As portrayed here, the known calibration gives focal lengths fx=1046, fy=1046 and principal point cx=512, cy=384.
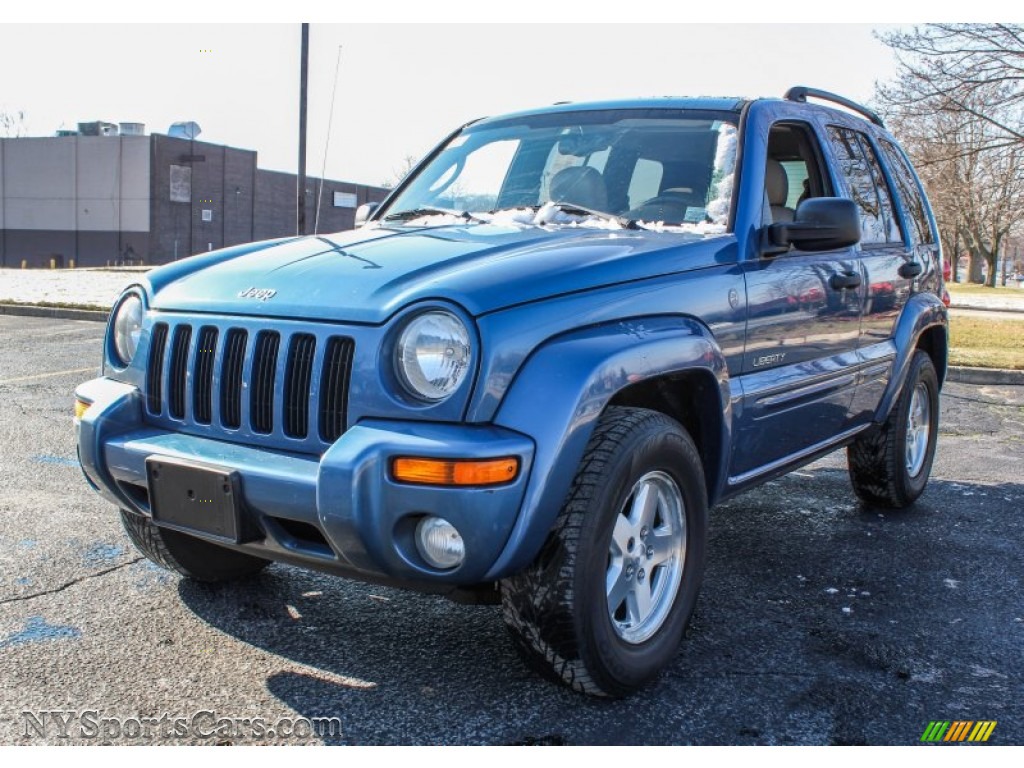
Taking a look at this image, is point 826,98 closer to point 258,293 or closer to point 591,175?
point 591,175

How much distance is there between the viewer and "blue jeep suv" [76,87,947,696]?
9.02 feet

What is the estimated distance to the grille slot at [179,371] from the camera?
3236 mm

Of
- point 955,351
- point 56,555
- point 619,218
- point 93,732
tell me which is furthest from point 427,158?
point 955,351

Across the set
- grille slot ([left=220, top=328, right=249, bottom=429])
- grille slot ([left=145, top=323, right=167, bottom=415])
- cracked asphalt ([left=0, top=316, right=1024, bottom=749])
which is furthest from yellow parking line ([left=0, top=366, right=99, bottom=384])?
grille slot ([left=220, top=328, right=249, bottom=429])

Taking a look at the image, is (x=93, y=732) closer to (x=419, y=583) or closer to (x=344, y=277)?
(x=419, y=583)

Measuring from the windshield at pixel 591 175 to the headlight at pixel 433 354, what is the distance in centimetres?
119

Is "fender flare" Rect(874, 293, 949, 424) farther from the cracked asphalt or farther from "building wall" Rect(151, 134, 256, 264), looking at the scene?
"building wall" Rect(151, 134, 256, 264)

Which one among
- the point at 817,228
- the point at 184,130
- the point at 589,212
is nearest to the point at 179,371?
the point at 589,212

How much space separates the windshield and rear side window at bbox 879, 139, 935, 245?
1.78 metres

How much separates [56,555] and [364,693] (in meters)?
1.88

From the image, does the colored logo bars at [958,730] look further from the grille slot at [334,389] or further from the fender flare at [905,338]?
the fender flare at [905,338]

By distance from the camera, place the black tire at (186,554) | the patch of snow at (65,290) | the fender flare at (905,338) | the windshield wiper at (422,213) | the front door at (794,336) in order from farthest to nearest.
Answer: the patch of snow at (65,290) < the fender flare at (905,338) < the windshield wiper at (422,213) < the front door at (794,336) < the black tire at (186,554)

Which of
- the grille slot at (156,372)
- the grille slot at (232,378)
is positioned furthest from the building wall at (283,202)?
the grille slot at (232,378)

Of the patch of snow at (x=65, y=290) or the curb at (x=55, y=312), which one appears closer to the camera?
the curb at (x=55, y=312)
